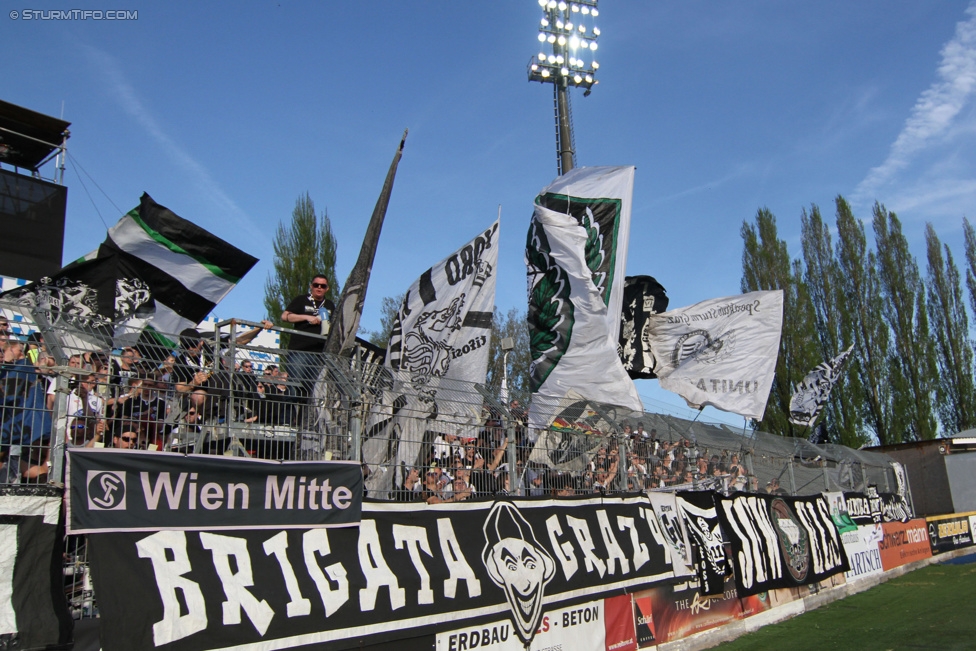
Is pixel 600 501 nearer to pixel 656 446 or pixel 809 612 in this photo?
pixel 656 446

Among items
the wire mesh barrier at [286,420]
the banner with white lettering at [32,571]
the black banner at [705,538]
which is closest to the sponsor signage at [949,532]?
the black banner at [705,538]

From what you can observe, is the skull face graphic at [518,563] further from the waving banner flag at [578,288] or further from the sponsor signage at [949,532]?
the sponsor signage at [949,532]

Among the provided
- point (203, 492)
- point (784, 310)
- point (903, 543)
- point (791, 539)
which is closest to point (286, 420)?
point (203, 492)

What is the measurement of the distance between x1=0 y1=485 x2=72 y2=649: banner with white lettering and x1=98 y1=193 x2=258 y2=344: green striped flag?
3.90 m

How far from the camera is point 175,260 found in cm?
834

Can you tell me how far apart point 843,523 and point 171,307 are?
A: 41.2 feet

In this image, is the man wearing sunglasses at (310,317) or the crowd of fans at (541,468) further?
the man wearing sunglasses at (310,317)

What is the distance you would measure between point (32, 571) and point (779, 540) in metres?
10.7

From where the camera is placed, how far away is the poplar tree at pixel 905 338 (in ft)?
107

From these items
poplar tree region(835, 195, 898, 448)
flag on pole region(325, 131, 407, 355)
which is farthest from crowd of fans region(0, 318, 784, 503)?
poplar tree region(835, 195, 898, 448)

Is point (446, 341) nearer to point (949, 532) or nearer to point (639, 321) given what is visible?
point (639, 321)

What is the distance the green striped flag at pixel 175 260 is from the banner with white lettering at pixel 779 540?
7317 millimetres

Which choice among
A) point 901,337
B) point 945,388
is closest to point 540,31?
point 901,337

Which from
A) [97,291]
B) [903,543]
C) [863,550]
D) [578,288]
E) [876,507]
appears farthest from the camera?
[903,543]
